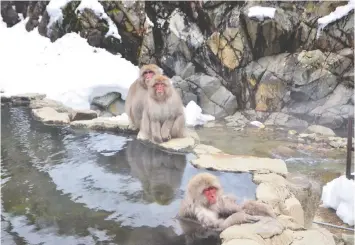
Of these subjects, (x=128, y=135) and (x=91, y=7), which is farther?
(x=91, y=7)

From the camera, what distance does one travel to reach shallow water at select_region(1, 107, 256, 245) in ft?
10.0

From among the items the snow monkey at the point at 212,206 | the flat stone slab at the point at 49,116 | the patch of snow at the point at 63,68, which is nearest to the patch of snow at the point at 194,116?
the patch of snow at the point at 63,68

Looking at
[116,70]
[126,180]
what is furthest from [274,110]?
[126,180]

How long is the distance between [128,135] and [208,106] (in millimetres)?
5982

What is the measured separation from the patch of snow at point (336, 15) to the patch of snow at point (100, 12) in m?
5.79

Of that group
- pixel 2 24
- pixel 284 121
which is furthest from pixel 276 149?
pixel 2 24

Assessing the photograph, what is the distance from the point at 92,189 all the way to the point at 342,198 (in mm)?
3796

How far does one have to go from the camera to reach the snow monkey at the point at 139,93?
5195 millimetres

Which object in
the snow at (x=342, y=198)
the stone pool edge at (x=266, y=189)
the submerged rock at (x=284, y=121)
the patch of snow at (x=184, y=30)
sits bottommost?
the snow at (x=342, y=198)

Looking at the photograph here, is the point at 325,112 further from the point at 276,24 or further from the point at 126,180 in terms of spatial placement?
the point at 126,180

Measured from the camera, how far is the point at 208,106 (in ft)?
37.9

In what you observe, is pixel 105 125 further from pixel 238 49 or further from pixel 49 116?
pixel 238 49

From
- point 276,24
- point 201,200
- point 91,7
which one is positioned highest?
point 91,7

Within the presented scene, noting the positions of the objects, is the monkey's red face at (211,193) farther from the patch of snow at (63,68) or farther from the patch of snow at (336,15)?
the patch of snow at (336,15)
